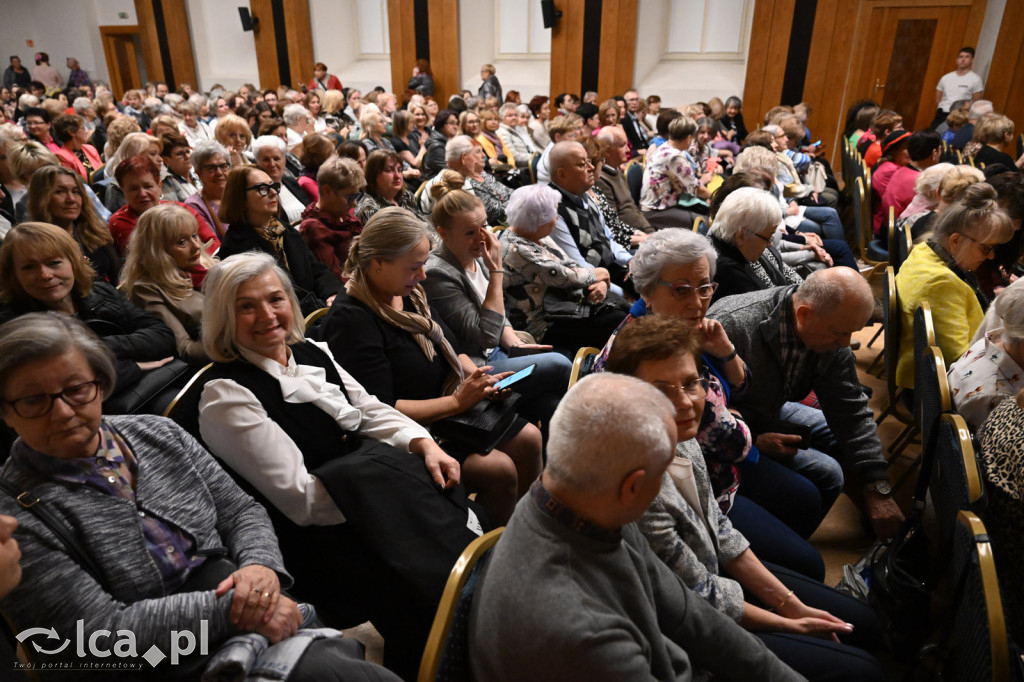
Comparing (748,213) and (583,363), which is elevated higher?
(748,213)

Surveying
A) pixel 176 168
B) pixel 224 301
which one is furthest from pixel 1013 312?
pixel 176 168

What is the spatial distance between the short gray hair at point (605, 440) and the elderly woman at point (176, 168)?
3.92m

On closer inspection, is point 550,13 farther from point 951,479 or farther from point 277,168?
point 951,479

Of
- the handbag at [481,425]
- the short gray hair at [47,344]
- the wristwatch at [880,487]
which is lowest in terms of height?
the wristwatch at [880,487]

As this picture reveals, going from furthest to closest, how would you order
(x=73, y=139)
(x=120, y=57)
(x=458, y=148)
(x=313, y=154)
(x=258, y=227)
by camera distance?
(x=120, y=57)
(x=73, y=139)
(x=313, y=154)
(x=458, y=148)
(x=258, y=227)

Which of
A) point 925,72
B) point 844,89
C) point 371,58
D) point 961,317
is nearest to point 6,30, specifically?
point 371,58

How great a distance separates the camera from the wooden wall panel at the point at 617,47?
11070mm

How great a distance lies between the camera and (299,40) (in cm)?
1391

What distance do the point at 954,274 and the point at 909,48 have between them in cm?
950

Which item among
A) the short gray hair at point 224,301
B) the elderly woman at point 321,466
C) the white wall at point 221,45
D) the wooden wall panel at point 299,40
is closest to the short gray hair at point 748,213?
the elderly woman at point 321,466

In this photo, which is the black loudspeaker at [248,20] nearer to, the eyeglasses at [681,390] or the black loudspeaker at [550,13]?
the black loudspeaker at [550,13]

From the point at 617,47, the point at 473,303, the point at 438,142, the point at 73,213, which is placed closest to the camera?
the point at 473,303

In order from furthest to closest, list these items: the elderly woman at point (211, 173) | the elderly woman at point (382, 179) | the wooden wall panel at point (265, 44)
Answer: the wooden wall panel at point (265, 44) → the elderly woman at point (382, 179) → the elderly woman at point (211, 173)

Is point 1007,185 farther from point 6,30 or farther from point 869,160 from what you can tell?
point 6,30
